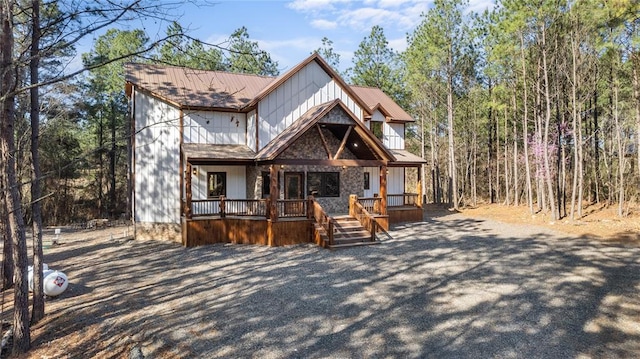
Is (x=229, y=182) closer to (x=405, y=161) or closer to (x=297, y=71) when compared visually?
(x=297, y=71)

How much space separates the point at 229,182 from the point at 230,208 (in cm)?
148

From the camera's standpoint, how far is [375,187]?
65.0 feet

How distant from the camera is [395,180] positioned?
20.5 metres

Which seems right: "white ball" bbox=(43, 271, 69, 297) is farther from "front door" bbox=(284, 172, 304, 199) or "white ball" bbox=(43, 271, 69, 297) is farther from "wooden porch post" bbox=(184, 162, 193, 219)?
"front door" bbox=(284, 172, 304, 199)

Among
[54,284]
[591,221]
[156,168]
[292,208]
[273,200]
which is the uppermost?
[156,168]

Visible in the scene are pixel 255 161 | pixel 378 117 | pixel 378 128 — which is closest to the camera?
pixel 255 161

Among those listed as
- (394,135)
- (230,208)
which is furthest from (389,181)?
(230,208)

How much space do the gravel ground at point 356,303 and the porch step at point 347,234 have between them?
0.52 metres

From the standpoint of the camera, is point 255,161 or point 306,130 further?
point 255,161

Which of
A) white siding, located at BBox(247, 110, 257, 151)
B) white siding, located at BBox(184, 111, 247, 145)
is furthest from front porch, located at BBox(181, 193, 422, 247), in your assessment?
white siding, located at BBox(184, 111, 247, 145)

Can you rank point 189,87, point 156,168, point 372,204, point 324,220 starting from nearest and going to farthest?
point 324,220 < point 156,168 < point 372,204 < point 189,87

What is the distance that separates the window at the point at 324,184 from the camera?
683 inches

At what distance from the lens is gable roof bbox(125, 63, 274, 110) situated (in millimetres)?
16188

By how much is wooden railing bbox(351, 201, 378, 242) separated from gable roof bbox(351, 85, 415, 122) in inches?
251
